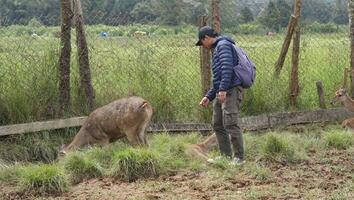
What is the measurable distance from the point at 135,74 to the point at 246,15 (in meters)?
3.21

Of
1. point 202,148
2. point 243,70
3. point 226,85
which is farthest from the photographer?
point 202,148

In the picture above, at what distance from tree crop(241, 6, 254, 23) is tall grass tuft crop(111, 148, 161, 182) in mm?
5773

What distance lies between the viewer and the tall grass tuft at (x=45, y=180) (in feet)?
25.5

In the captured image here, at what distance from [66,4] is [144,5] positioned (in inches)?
84.5

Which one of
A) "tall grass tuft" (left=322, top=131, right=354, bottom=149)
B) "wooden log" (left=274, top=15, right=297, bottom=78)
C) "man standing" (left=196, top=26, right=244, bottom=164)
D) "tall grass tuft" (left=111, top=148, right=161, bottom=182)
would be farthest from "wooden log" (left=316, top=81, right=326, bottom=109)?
"tall grass tuft" (left=111, top=148, right=161, bottom=182)

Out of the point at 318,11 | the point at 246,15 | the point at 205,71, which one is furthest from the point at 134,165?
the point at 318,11

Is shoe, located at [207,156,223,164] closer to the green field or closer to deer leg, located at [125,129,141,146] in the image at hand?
deer leg, located at [125,129,141,146]

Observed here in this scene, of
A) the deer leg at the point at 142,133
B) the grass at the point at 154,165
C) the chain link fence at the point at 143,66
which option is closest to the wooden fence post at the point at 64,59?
the chain link fence at the point at 143,66

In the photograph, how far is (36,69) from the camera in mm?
10906

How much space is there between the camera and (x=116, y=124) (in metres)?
10.3

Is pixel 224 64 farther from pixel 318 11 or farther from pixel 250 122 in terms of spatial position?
pixel 318 11

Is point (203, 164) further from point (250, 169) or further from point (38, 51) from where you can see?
point (38, 51)

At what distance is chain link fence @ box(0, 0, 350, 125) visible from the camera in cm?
1089

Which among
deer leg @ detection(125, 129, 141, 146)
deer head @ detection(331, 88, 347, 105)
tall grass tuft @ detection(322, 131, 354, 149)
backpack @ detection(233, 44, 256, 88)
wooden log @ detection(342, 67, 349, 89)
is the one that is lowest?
tall grass tuft @ detection(322, 131, 354, 149)
